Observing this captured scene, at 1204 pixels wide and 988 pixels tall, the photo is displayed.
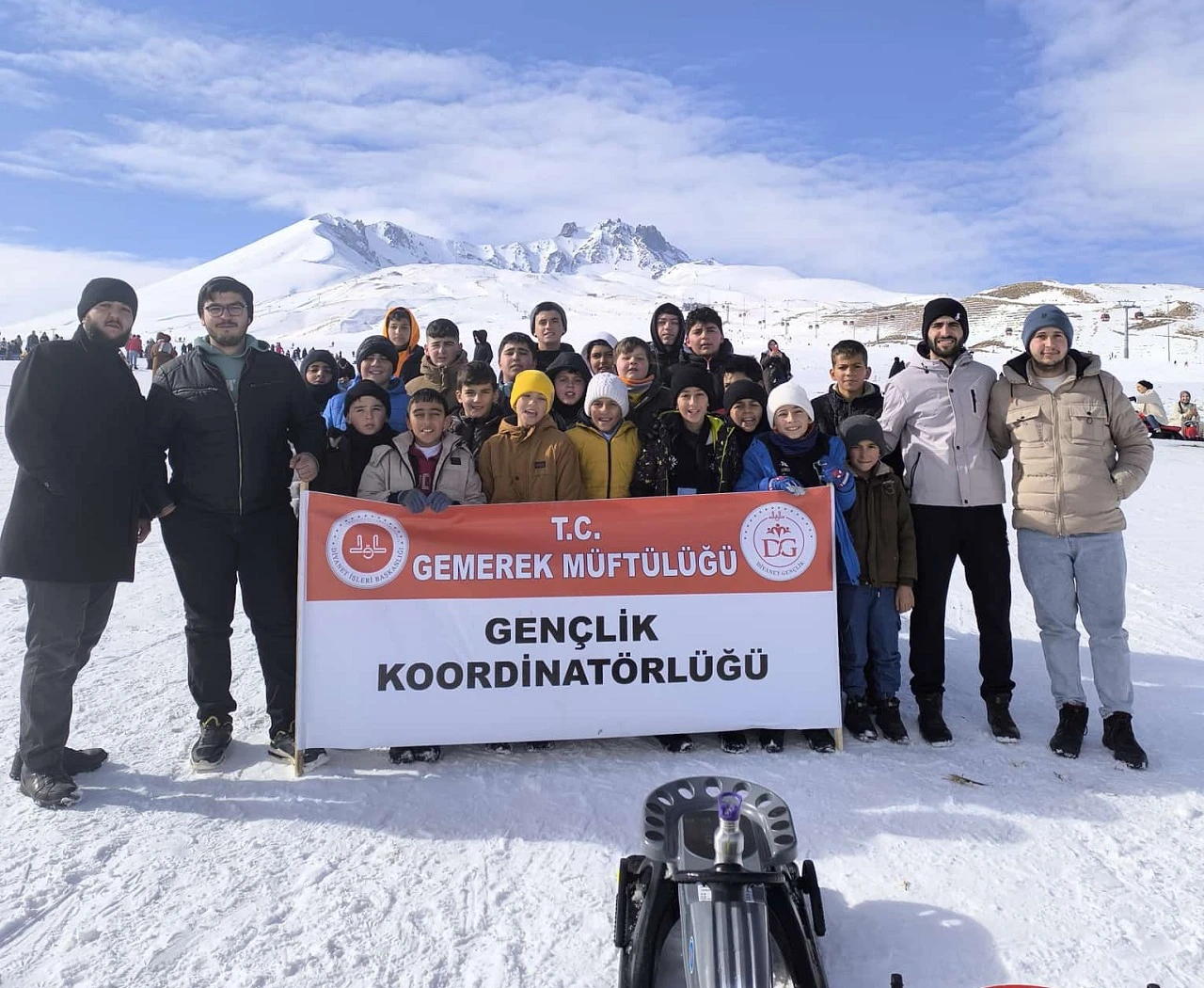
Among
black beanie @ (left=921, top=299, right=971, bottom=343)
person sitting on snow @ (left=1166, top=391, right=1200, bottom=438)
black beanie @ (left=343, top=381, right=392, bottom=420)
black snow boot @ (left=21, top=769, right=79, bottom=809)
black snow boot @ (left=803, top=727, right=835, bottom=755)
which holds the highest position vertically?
person sitting on snow @ (left=1166, top=391, right=1200, bottom=438)

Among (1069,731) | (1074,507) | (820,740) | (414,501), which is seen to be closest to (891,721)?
(820,740)

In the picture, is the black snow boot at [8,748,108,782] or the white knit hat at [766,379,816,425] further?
the white knit hat at [766,379,816,425]

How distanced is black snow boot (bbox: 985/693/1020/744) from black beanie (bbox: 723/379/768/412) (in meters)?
1.88

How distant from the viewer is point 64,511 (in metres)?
3.13

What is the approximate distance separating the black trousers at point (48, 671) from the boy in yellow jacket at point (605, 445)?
230 cm

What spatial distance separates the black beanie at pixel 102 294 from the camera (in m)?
3.20

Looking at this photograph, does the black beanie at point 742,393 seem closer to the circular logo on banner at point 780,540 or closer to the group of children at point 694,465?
the group of children at point 694,465

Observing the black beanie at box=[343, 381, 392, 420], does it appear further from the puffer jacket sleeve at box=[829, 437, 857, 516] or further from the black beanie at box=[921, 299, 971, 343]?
the black beanie at box=[921, 299, 971, 343]

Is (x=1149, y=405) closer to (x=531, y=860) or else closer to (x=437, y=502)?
(x=437, y=502)

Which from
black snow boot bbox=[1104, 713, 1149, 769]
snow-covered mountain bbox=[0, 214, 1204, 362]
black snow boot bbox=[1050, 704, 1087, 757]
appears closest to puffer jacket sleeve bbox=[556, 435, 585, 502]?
black snow boot bbox=[1050, 704, 1087, 757]

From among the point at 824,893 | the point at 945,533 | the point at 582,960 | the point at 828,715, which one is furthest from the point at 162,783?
the point at 945,533

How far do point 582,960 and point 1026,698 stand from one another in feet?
10.1

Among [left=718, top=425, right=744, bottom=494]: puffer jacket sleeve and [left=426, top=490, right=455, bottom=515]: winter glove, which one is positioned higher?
[left=718, top=425, right=744, bottom=494]: puffer jacket sleeve

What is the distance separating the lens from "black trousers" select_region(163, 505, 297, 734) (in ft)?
11.2
